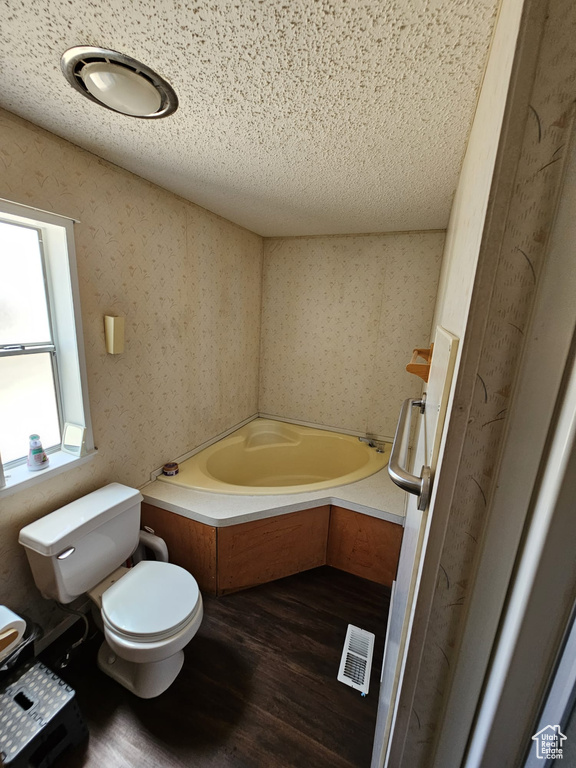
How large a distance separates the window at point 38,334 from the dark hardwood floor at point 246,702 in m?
1.06

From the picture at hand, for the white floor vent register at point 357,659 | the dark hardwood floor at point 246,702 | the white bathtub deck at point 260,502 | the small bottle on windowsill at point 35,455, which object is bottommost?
the dark hardwood floor at point 246,702

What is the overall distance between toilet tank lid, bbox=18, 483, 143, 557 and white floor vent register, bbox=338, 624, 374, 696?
129 cm

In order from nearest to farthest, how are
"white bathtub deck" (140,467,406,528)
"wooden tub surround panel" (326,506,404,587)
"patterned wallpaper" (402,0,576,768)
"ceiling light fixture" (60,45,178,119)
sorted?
"patterned wallpaper" (402,0,576,768)
"ceiling light fixture" (60,45,178,119)
"white bathtub deck" (140,467,406,528)
"wooden tub surround panel" (326,506,404,587)

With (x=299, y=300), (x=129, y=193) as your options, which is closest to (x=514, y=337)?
(x=129, y=193)

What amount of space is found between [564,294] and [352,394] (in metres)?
2.44

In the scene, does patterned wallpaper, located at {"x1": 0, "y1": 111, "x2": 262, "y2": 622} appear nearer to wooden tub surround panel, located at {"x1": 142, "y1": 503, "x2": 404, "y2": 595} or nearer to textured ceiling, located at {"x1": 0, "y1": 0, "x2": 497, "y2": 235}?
textured ceiling, located at {"x1": 0, "y1": 0, "x2": 497, "y2": 235}

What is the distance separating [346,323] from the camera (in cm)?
267

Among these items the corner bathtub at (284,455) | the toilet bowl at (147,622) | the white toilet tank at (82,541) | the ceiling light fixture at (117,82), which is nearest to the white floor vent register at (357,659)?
the toilet bowl at (147,622)

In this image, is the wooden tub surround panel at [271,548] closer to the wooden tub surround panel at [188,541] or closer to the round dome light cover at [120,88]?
the wooden tub surround panel at [188,541]

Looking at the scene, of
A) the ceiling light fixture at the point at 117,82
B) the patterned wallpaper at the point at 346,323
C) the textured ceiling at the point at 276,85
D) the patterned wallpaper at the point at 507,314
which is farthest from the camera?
the patterned wallpaper at the point at 346,323

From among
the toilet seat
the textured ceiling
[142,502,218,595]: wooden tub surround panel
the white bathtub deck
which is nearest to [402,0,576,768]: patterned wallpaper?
the textured ceiling

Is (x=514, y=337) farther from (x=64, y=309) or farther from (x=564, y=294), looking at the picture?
(x=64, y=309)

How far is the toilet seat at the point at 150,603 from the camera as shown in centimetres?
120

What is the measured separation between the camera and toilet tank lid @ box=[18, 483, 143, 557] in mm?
1215
